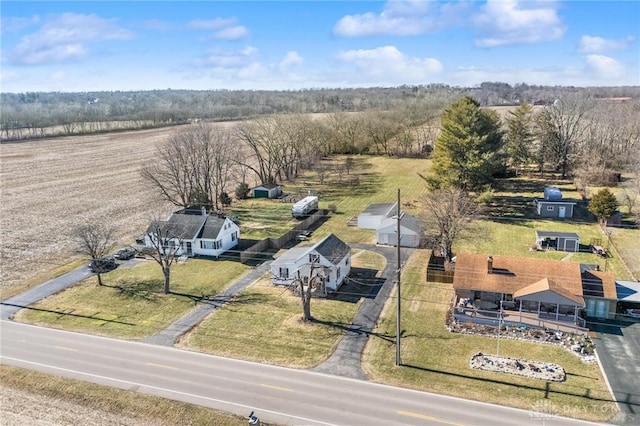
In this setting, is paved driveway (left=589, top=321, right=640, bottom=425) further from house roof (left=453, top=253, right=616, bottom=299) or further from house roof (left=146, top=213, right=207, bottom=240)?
house roof (left=146, top=213, right=207, bottom=240)

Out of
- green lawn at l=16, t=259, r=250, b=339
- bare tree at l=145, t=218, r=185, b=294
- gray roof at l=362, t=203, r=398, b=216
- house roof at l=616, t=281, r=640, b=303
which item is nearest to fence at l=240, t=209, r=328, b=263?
green lawn at l=16, t=259, r=250, b=339

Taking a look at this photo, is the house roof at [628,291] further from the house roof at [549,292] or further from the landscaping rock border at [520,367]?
the landscaping rock border at [520,367]

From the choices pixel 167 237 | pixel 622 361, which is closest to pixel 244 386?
pixel 167 237

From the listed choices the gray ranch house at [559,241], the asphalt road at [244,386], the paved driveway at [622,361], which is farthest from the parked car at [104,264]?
the gray ranch house at [559,241]

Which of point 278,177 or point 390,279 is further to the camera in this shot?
point 278,177

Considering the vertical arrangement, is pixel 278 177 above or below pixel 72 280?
above

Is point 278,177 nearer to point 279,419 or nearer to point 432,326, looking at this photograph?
point 432,326

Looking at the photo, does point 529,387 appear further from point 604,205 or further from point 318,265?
point 604,205

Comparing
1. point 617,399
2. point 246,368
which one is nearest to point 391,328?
point 246,368
